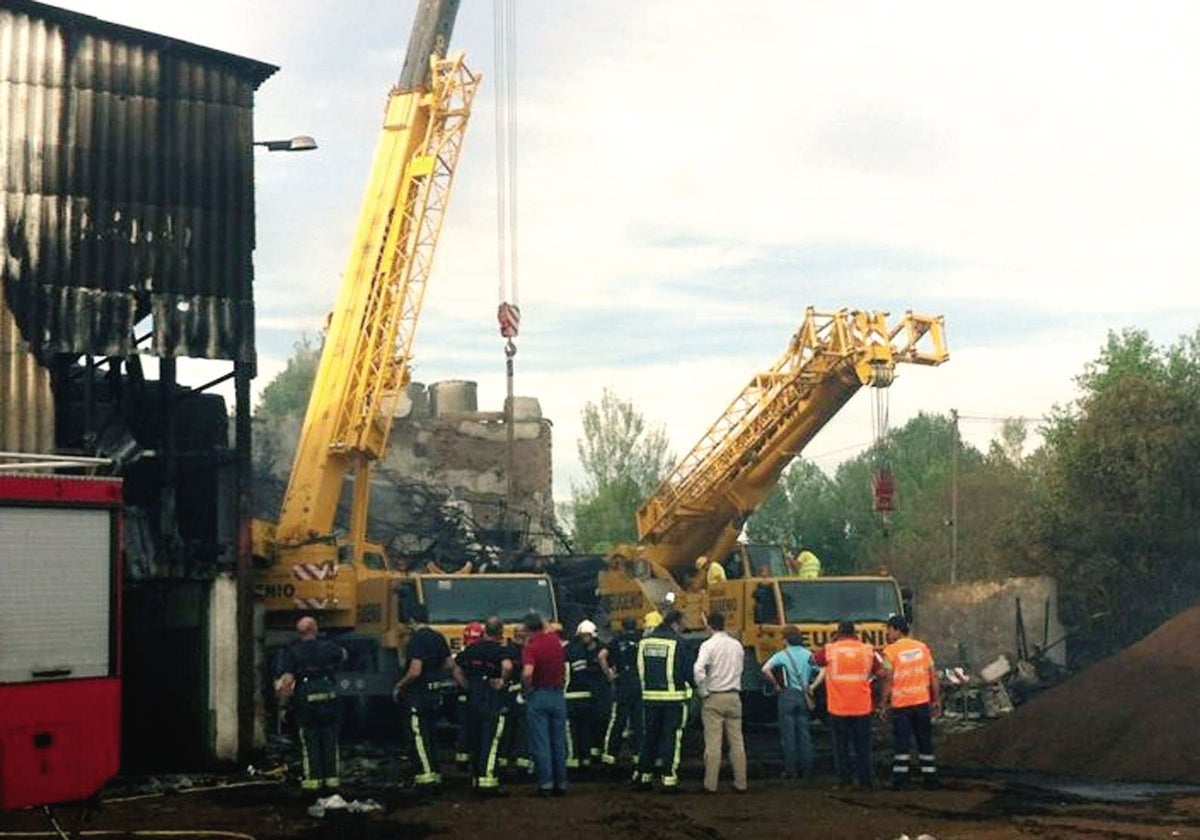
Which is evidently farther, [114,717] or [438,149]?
[438,149]

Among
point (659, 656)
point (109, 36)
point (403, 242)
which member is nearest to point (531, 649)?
point (659, 656)

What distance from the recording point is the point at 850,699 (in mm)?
17609

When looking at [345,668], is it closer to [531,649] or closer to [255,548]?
[255,548]

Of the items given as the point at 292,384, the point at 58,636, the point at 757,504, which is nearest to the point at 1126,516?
the point at 757,504

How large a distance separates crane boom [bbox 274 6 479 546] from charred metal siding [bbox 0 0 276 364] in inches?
237

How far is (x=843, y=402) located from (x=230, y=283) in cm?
1117

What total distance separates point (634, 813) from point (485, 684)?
8.66 ft

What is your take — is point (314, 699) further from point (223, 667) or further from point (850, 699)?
point (850, 699)

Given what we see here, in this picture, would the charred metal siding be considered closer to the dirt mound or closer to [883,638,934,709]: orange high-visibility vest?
[883,638,934,709]: orange high-visibility vest

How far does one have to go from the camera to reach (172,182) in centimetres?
2067

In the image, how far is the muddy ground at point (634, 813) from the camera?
13.8m

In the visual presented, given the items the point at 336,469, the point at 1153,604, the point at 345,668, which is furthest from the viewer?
the point at 1153,604

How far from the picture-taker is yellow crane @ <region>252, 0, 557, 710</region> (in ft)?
79.9

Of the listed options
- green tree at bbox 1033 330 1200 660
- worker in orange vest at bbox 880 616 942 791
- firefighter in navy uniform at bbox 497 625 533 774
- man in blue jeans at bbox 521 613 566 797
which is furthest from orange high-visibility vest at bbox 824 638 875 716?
green tree at bbox 1033 330 1200 660
